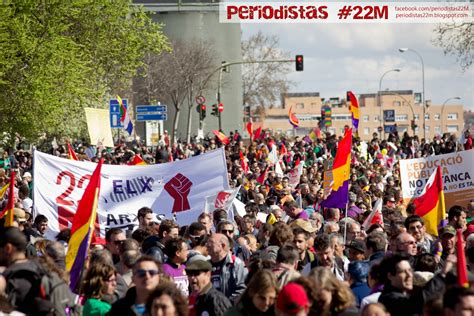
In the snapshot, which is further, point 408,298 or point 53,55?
point 53,55

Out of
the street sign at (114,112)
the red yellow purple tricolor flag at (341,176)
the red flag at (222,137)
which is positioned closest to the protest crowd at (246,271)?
the red yellow purple tricolor flag at (341,176)

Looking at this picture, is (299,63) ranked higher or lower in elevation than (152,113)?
higher

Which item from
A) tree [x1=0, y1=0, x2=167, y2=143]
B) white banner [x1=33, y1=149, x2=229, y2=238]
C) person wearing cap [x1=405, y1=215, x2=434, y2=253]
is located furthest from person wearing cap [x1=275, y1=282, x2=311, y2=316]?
tree [x1=0, y1=0, x2=167, y2=143]

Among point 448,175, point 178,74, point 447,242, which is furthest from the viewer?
point 178,74

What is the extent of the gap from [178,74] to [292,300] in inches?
2830

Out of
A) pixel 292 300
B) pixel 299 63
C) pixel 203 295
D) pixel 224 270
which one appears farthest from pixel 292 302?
pixel 299 63

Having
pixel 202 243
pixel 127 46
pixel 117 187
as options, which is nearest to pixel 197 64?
pixel 127 46

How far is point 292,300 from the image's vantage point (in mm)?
7805

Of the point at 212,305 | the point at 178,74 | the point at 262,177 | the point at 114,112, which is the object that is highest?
the point at 178,74

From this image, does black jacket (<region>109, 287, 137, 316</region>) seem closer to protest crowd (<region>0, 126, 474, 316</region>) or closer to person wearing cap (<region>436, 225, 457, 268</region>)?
protest crowd (<region>0, 126, 474, 316</region>)

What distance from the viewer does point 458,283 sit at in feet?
28.6

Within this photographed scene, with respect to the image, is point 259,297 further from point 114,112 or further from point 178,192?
point 114,112

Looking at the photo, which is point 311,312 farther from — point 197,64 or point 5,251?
point 197,64

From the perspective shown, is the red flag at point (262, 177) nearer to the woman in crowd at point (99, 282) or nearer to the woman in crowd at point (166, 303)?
the woman in crowd at point (99, 282)
